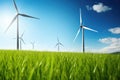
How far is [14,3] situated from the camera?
3266 cm

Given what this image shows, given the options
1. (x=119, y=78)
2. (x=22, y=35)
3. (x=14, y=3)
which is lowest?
(x=119, y=78)

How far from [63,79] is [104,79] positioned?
0.46 metres

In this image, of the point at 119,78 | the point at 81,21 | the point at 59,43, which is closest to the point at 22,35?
the point at 59,43

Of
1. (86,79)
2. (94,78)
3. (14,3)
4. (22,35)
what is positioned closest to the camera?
(86,79)

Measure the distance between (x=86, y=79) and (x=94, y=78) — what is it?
137 mm

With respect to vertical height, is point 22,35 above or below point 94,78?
above

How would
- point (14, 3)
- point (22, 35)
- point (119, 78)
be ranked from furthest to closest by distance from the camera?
point (22, 35), point (14, 3), point (119, 78)

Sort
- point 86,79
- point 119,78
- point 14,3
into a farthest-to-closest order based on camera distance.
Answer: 1. point 14,3
2. point 119,78
3. point 86,79

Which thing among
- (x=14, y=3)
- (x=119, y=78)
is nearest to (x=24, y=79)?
(x=119, y=78)

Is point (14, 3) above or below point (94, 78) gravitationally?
above

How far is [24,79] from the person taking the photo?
1519mm

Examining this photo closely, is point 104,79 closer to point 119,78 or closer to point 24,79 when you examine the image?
point 119,78

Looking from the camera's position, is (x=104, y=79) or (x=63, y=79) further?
(x=104, y=79)

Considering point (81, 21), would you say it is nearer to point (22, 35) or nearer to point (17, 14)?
point (17, 14)
